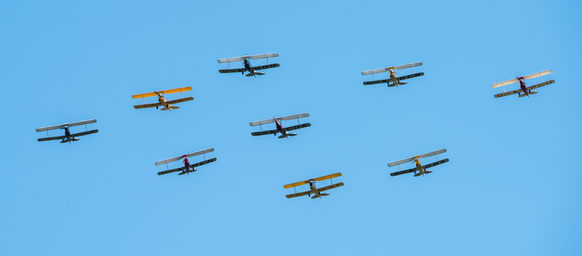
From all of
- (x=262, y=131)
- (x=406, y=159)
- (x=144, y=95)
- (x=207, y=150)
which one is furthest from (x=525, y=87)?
(x=144, y=95)

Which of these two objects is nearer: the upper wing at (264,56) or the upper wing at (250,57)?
the upper wing at (250,57)

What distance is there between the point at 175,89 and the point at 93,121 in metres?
12.8

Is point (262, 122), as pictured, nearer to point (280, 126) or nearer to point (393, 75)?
point (280, 126)

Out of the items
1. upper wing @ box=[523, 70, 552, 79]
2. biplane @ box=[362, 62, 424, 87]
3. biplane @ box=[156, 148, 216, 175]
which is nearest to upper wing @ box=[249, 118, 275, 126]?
biplane @ box=[156, 148, 216, 175]

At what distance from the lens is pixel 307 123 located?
8644 centimetres

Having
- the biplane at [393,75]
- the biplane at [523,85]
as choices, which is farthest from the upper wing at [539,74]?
the biplane at [393,75]

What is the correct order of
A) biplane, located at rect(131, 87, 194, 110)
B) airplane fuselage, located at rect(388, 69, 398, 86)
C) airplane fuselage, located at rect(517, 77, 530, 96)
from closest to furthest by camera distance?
1. biplane, located at rect(131, 87, 194, 110)
2. airplane fuselage, located at rect(388, 69, 398, 86)
3. airplane fuselage, located at rect(517, 77, 530, 96)

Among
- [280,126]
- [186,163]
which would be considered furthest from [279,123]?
[186,163]

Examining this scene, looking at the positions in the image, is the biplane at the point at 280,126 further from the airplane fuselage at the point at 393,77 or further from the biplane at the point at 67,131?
the biplane at the point at 67,131

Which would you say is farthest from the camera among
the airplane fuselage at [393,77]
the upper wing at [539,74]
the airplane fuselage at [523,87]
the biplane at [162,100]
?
the upper wing at [539,74]

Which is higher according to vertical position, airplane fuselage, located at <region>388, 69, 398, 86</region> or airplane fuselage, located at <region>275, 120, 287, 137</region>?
airplane fuselage, located at <region>388, 69, 398, 86</region>

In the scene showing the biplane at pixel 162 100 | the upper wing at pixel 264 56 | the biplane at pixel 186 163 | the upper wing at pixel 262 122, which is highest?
the upper wing at pixel 264 56

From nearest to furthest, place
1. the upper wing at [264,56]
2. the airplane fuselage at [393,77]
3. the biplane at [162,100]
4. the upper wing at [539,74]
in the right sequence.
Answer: the biplane at [162,100]
the upper wing at [264,56]
the airplane fuselage at [393,77]
the upper wing at [539,74]

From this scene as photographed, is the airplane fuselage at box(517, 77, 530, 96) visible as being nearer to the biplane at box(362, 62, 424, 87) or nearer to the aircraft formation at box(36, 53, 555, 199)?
the aircraft formation at box(36, 53, 555, 199)
